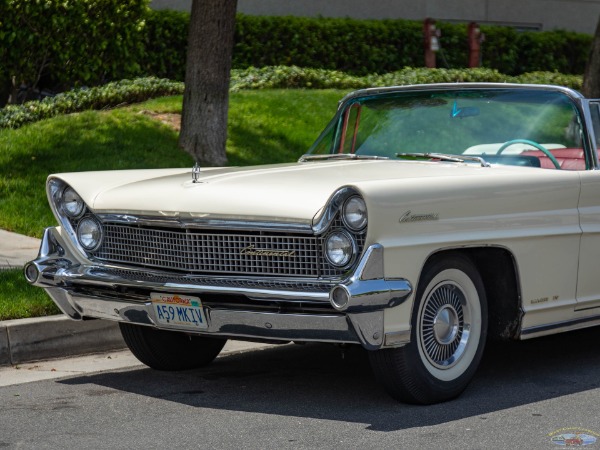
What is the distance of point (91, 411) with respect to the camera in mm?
5820

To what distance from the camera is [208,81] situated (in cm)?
1287

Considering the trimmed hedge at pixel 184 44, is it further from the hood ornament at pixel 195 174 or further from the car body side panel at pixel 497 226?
the car body side panel at pixel 497 226

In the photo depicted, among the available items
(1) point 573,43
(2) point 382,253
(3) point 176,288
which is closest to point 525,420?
(2) point 382,253

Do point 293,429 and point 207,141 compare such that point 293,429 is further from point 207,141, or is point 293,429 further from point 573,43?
point 573,43

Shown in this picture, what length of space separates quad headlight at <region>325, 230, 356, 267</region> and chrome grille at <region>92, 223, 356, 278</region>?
0.13ft

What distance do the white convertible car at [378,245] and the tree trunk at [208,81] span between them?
6037mm

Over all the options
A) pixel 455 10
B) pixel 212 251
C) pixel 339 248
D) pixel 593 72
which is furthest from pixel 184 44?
pixel 339 248

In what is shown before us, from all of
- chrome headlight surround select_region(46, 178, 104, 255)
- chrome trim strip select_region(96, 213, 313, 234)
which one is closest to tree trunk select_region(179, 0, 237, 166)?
chrome headlight surround select_region(46, 178, 104, 255)

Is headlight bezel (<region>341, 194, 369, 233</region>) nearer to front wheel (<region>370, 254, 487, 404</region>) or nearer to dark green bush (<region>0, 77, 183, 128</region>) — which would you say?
front wheel (<region>370, 254, 487, 404</region>)

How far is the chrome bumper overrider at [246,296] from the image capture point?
5316 millimetres

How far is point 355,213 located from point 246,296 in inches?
25.3

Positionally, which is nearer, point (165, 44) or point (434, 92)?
point (434, 92)

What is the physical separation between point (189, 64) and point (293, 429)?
808 cm

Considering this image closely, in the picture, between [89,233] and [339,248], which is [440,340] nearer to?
[339,248]
